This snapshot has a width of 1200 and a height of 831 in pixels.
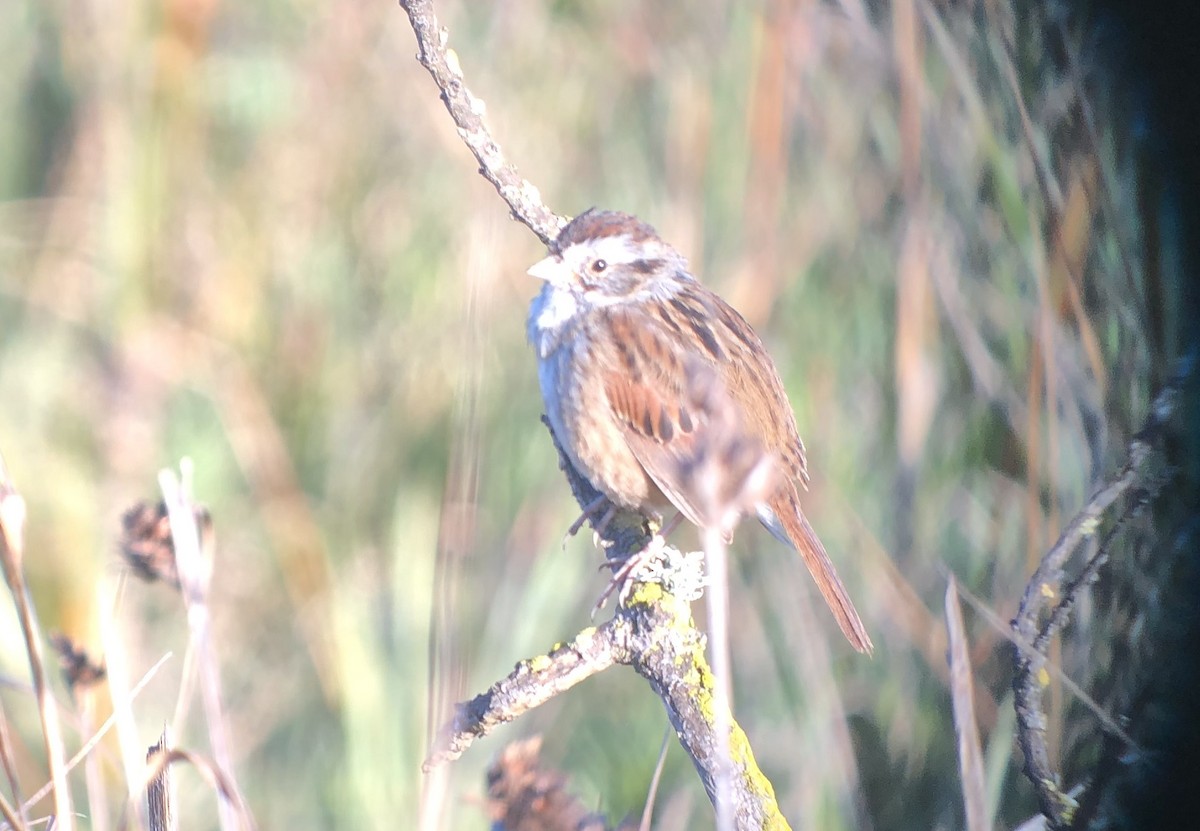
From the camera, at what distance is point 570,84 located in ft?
12.4

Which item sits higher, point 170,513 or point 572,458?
point 170,513

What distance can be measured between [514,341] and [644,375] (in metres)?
1.22

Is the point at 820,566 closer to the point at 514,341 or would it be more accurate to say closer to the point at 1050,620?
the point at 1050,620

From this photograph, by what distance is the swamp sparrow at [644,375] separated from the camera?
90.7 inches

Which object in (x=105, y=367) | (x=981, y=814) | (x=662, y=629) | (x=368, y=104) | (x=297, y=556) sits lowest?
(x=297, y=556)

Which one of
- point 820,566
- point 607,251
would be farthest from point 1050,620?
point 607,251

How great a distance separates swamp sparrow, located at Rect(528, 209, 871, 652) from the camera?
2.30m

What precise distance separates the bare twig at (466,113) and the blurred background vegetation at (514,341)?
0.14 meters

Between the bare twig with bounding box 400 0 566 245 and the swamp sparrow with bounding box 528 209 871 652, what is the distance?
0.77 feet

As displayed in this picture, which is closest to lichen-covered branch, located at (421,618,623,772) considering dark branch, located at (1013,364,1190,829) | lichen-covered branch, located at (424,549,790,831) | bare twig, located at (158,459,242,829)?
lichen-covered branch, located at (424,549,790,831)

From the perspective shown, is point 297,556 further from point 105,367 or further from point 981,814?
point 981,814

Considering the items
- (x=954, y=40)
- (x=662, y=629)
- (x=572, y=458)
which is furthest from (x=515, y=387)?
(x=662, y=629)

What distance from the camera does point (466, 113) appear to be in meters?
1.92

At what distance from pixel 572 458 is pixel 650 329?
0.36 meters
